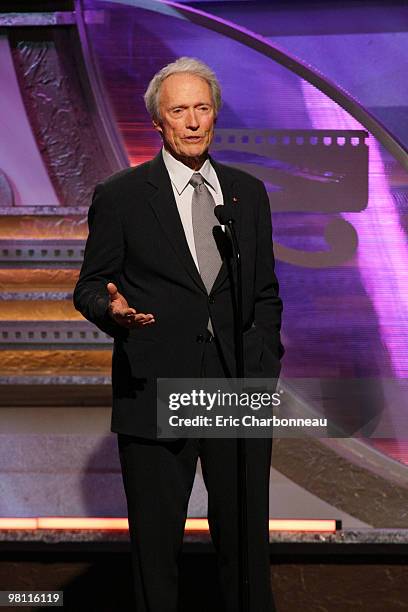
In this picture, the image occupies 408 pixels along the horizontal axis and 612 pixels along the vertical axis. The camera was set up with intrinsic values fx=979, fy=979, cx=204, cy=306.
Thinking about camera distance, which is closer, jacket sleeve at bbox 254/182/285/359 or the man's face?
the man's face

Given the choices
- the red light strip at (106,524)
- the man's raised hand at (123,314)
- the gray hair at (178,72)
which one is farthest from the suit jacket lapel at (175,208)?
the red light strip at (106,524)

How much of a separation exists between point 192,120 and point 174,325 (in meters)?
0.41

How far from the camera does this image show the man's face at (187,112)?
1.95 metres

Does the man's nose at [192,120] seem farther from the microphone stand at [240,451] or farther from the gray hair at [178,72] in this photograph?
the microphone stand at [240,451]

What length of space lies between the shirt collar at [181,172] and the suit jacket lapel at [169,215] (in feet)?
0.04

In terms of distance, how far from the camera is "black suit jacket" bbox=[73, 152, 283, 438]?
6.48 ft

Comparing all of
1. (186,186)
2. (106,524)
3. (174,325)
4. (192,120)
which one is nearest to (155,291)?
(174,325)

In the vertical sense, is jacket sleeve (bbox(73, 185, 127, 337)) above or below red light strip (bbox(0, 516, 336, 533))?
above

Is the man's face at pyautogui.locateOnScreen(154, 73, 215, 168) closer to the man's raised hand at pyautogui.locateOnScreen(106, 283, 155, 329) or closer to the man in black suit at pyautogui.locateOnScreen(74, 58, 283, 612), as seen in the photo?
the man in black suit at pyautogui.locateOnScreen(74, 58, 283, 612)

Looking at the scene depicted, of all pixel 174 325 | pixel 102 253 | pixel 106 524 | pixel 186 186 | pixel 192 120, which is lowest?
pixel 106 524

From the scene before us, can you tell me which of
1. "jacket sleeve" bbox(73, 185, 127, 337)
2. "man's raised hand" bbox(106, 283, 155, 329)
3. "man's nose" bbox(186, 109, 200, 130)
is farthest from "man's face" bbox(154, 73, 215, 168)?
"man's raised hand" bbox(106, 283, 155, 329)

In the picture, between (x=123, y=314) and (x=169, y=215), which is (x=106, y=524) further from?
(x=123, y=314)

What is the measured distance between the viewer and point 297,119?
2.99 metres

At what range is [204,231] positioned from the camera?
201 centimetres
